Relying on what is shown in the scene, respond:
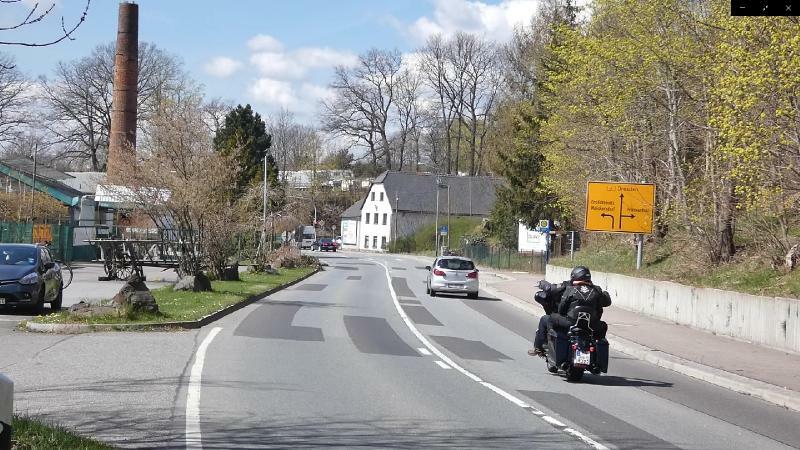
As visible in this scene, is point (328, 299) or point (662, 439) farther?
point (328, 299)

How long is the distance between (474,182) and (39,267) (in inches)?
3448

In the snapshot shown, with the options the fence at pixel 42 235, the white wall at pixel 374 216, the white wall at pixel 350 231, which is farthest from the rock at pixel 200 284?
the white wall at pixel 350 231

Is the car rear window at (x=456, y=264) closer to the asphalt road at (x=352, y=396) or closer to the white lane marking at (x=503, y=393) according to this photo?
the white lane marking at (x=503, y=393)

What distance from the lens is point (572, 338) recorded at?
1297 centimetres

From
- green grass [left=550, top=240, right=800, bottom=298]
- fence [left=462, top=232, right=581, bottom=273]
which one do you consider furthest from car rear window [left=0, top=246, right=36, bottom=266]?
fence [left=462, top=232, right=581, bottom=273]

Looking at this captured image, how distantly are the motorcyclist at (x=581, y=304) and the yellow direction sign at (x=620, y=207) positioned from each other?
19.2 meters

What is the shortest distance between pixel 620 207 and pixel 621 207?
0.03 meters

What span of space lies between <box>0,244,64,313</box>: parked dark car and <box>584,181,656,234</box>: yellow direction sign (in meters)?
18.1

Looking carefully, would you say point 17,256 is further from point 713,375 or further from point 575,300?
point 713,375

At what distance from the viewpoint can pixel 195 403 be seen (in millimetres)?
10016

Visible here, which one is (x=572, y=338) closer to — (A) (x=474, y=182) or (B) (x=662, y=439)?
(B) (x=662, y=439)

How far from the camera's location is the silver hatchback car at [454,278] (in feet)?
115

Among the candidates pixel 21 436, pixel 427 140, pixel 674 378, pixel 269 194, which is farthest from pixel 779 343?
pixel 427 140

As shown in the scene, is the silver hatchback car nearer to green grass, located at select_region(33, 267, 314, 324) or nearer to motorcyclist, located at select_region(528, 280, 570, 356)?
green grass, located at select_region(33, 267, 314, 324)
